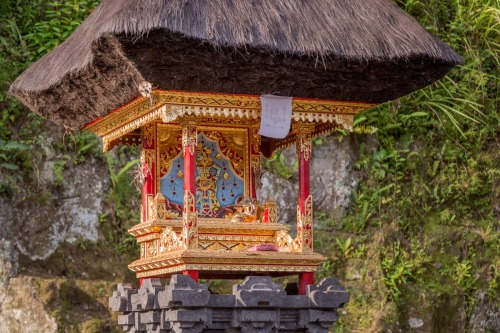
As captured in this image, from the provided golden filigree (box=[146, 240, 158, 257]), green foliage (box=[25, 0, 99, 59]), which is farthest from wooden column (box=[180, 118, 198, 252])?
green foliage (box=[25, 0, 99, 59])

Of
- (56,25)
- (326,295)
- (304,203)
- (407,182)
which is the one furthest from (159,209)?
(407,182)

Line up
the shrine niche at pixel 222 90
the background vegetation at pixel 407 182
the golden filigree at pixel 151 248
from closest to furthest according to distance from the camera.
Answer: the shrine niche at pixel 222 90 < the golden filigree at pixel 151 248 < the background vegetation at pixel 407 182

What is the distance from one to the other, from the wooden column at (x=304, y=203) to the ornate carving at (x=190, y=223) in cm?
115

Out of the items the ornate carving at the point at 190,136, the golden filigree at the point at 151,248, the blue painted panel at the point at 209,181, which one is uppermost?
the ornate carving at the point at 190,136

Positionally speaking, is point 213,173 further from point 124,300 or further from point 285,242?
point 124,300

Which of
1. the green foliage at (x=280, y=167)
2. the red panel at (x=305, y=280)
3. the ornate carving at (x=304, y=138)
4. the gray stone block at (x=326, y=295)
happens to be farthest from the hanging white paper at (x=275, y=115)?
the green foliage at (x=280, y=167)

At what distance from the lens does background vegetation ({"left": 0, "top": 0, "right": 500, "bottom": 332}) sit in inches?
570

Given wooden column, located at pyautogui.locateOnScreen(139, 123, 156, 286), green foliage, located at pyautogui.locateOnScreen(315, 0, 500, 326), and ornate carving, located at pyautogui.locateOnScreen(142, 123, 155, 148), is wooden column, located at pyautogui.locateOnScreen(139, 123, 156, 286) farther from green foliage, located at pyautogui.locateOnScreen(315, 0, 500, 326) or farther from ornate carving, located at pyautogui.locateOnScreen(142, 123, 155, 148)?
green foliage, located at pyautogui.locateOnScreen(315, 0, 500, 326)

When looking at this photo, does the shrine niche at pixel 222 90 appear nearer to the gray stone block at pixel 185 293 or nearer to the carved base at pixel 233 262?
the carved base at pixel 233 262

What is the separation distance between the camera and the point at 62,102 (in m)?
11.0

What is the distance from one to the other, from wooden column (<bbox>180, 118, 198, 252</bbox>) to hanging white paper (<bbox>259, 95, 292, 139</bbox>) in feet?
2.30

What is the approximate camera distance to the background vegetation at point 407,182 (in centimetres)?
1447

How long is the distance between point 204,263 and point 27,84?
3209mm

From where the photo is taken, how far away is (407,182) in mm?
15695
